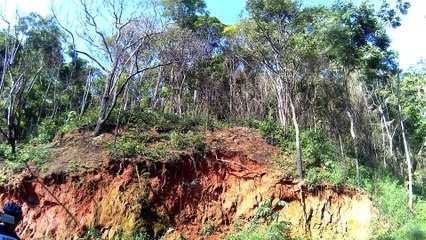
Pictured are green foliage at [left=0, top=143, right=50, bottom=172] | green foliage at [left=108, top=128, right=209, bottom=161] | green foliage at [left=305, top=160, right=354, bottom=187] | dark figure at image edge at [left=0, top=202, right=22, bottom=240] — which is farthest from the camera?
green foliage at [left=305, top=160, right=354, bottom=187]

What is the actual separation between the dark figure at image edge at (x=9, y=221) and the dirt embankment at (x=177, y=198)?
759 centimetres

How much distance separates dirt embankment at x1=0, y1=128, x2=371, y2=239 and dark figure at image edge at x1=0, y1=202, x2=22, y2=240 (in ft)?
24.9

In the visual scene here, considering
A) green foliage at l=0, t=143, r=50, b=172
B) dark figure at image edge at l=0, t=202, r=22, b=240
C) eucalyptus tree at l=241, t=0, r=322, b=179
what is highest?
eucalyptus tree at l=241, t=0, r=322, b=179

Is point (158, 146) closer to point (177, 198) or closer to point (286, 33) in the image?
point (177, 198)

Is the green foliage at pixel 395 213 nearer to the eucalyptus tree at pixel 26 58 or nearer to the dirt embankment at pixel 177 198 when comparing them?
the dirt embankment at pixel 177 198

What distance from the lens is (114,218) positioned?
1168cm

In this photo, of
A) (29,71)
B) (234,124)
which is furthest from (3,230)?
(29,71)

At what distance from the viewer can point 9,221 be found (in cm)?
402

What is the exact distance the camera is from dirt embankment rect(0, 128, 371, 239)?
11.7m

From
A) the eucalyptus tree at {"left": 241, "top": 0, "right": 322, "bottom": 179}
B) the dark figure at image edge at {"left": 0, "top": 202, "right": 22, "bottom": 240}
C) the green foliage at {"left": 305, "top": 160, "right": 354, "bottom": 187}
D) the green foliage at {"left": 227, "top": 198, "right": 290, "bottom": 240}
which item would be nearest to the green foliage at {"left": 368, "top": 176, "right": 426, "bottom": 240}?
the green foliage at {"left": 305, "top": 160, "right": 354, "bottom": 187}

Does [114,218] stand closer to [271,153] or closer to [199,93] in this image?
[271,153]

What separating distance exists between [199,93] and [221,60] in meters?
2.31

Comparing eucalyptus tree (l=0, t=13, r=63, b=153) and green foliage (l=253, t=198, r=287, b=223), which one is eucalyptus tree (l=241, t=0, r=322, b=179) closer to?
green foliage (l=253, t=198, r=287, b=223)

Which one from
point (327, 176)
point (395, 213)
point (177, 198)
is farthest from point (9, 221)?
point (395, 213)
